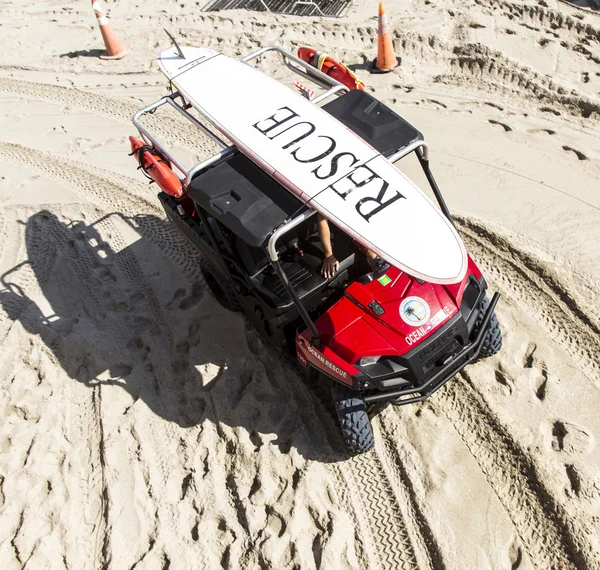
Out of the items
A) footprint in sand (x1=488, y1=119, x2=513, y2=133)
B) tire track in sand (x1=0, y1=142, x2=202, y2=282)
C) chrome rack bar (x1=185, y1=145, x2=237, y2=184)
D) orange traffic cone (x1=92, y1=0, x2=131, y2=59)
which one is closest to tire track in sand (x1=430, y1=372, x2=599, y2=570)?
chrome rack bar (x1=185, y1=145, x2=237, y2=184)

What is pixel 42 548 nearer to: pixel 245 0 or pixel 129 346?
pixel 129 346

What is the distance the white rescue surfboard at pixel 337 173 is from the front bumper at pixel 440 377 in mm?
720

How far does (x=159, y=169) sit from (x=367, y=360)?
2299mm

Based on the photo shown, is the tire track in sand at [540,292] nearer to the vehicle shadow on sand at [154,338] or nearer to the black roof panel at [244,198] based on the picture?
the vehicle shadow on sand at [154,338]

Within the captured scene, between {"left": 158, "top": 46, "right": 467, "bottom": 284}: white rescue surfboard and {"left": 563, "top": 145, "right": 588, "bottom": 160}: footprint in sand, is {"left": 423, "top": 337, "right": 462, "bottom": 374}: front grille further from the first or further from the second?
{"left": 563, "top": 145, "right": 588, "bottom": 160}: footprint in sand

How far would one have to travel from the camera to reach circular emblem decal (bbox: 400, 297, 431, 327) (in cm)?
409

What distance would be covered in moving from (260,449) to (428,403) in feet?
4.47

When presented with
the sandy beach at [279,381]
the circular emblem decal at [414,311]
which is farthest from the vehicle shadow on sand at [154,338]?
the circular emblem decal at [414,311]

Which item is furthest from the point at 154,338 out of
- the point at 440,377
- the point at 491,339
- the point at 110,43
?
the point at 110,43

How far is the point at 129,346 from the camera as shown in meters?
5.35

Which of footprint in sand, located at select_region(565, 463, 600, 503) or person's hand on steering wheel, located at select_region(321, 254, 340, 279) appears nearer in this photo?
footprint in sand, located at select_region(565, 463, 600, 503)

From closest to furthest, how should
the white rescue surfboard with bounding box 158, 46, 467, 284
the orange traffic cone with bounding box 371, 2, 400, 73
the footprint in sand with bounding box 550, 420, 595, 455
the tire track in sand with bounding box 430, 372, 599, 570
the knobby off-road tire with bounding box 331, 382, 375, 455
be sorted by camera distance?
the white rescue surfboard with bounding box 158, 46, 467, 284, the tire track in sand with bounding box 430, 372, 599, 570, the knobby off-road tire with bounding box 331, 382, 375, 455, the footprint in sand with bounding box 550, 420, 595, 455, the orange traffic cone with bounding box 371, 2, 400, 73

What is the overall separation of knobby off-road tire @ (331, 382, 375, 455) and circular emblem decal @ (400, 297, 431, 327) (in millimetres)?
642

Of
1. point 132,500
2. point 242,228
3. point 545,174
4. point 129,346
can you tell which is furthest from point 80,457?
point 545,174
